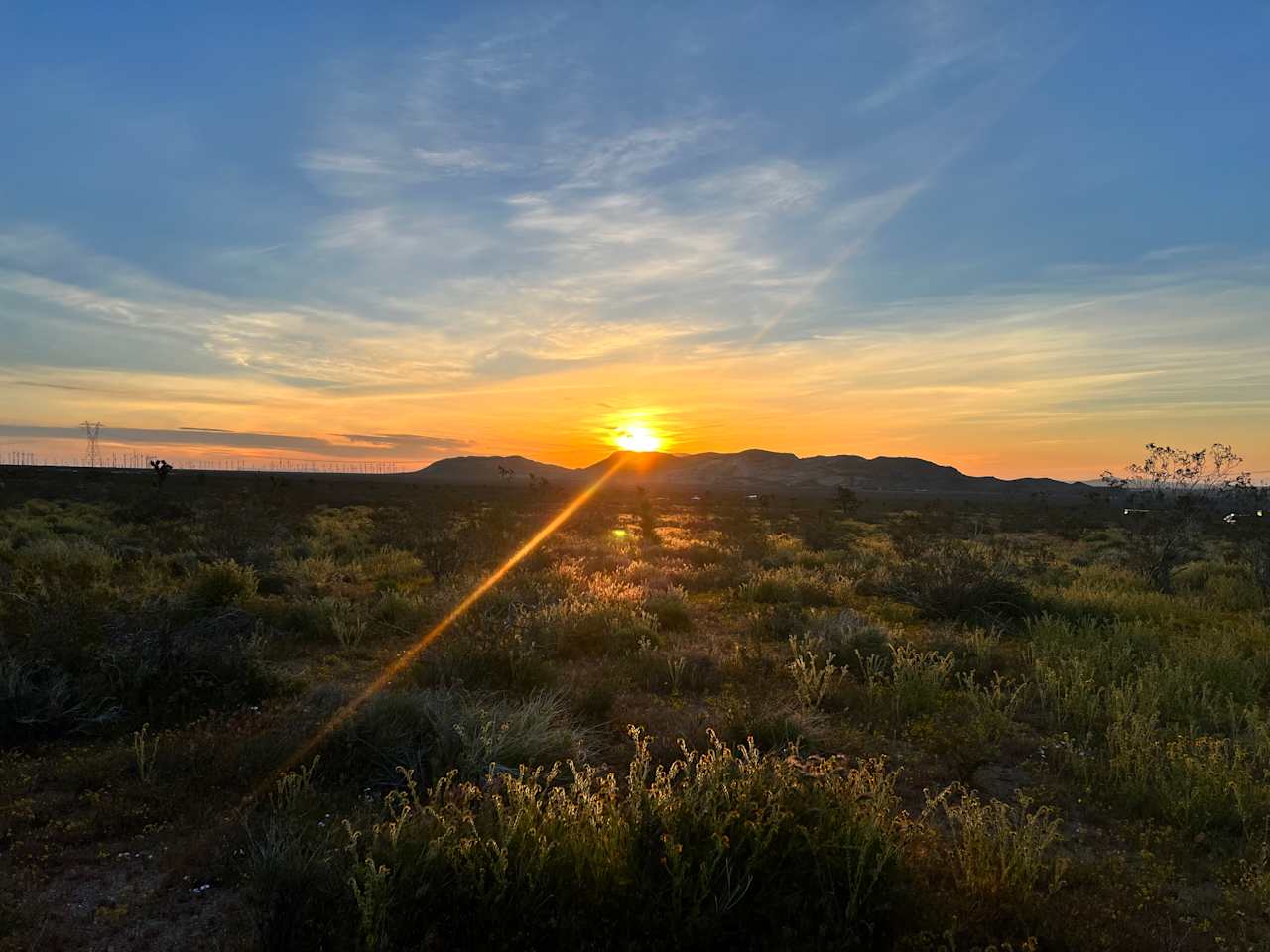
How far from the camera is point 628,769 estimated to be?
5.64m

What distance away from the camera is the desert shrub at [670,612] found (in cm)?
1066

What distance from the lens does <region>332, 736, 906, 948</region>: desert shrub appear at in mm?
3264

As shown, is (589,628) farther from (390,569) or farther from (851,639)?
(390,569)

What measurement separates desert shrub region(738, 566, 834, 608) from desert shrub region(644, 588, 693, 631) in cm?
181

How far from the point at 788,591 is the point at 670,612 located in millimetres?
2798

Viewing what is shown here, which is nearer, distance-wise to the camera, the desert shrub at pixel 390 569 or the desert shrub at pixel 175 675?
the desert shrub at pixel 175 675

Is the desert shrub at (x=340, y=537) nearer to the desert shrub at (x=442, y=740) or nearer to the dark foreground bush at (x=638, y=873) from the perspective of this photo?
the desert shrub at (x=442, y=740)

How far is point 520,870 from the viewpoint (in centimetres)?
338

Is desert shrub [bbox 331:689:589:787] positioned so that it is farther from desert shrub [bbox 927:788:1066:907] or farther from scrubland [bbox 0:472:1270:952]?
desert shrub [bbox 927:788:1066:907]

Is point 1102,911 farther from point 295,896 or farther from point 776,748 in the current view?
point 295,896

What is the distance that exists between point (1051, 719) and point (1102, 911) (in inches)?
124

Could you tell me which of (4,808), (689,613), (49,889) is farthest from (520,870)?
(689,613)

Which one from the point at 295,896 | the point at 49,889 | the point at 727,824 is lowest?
the point at 49,889

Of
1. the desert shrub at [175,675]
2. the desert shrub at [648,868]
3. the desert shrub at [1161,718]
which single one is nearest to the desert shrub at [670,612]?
the desert shrub at [1161,718]
